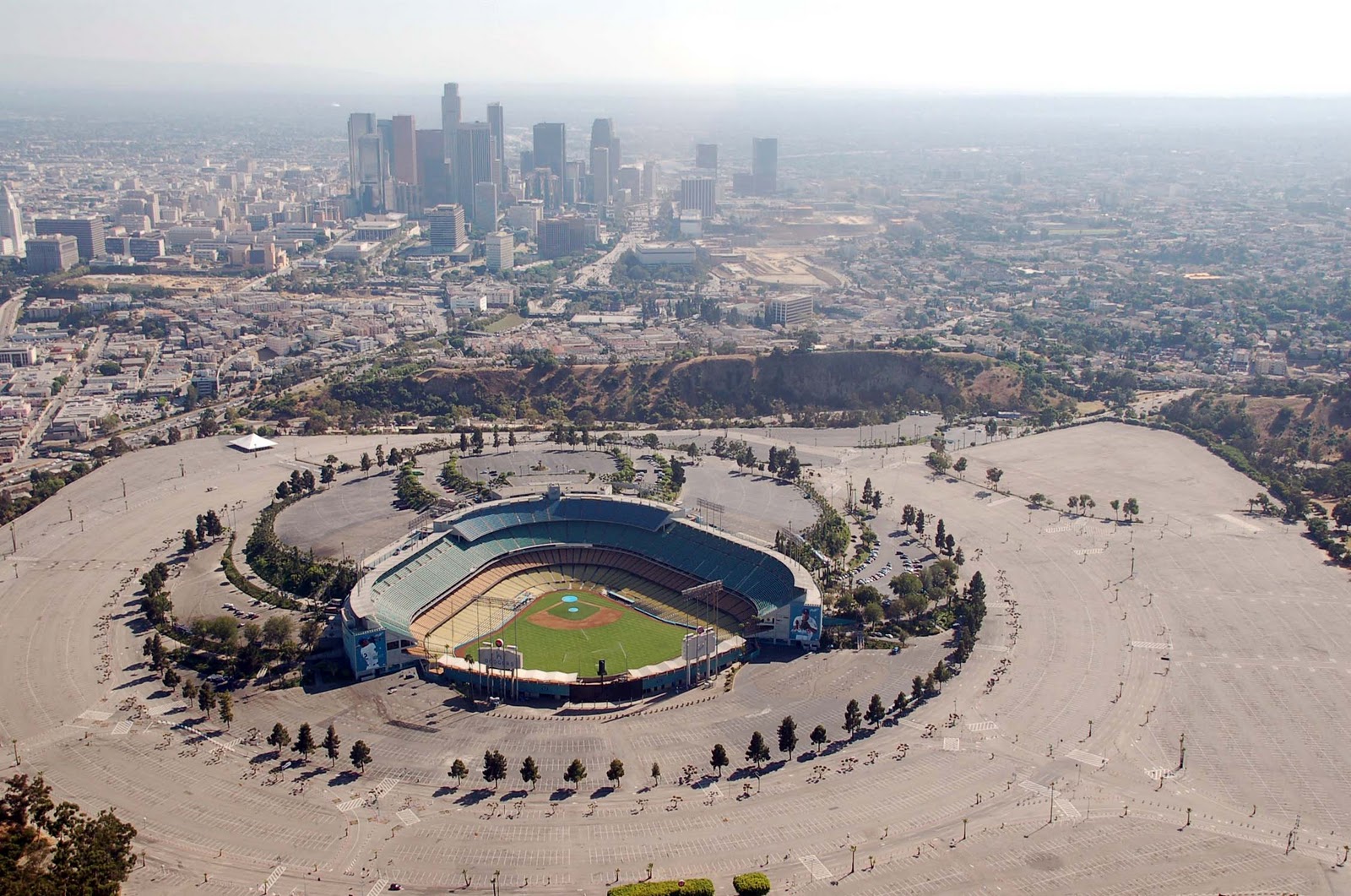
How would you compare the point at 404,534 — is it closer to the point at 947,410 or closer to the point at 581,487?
the point at 581,487

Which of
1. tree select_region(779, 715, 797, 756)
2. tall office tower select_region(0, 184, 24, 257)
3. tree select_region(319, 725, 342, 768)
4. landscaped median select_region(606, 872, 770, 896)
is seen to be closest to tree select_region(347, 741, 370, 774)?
tree select_region(319, 725, 342, 768)

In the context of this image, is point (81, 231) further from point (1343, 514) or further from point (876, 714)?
point (1343, 514)

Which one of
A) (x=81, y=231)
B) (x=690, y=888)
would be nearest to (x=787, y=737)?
(x=690, y=888)

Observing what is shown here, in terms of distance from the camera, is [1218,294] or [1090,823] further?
[1218,294]

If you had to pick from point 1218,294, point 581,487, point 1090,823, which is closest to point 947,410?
point 581,487

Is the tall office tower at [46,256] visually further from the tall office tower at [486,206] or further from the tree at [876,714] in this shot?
the tree at [876,714]

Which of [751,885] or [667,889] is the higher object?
[751,885]

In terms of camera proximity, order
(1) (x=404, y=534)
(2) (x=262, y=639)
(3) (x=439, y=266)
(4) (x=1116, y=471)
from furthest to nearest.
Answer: (3) (x=439, y=266)
(4) (x=1116, y=471)
(1) (x=404, y=534)
(2) (x=262, y=639)
